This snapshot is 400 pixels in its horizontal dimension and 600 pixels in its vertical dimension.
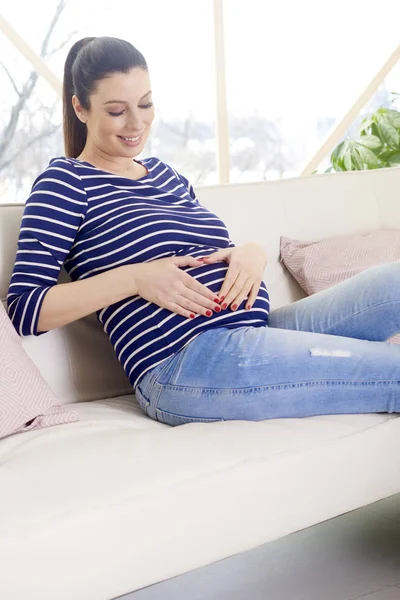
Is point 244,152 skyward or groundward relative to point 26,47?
groundward

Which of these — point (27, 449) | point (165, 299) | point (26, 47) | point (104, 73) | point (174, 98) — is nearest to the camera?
point (27, 449)

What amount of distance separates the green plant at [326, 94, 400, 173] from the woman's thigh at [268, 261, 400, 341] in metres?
2.05

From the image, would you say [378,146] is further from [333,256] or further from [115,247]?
[115,247]

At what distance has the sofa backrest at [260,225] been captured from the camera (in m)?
1.88

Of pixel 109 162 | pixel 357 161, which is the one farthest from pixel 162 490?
pixel 357 161

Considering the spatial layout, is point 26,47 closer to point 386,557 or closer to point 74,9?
point 74,9

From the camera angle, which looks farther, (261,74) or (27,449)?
(261,74)

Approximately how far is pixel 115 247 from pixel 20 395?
38cm

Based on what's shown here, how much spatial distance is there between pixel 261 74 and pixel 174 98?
21.6 inches

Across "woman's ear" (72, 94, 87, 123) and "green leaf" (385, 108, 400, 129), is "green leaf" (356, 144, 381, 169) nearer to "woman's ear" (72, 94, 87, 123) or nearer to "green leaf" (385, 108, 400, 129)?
"green leaf" (385, 108, 400, 129)

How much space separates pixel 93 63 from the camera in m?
1.88

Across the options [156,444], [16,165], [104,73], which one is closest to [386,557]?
[156,444]

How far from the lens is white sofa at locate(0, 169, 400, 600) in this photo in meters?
1.16

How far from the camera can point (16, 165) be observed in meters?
4.28
